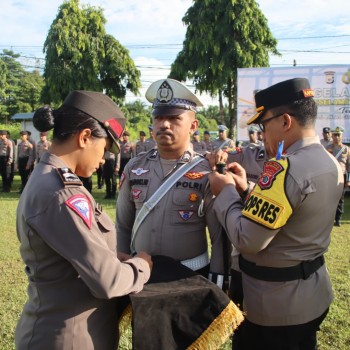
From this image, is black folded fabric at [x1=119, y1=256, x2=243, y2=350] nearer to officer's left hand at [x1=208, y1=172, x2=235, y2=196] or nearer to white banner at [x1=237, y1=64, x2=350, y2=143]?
officer's left hand at [x1=208, y1=172, x2=235, y2=196]

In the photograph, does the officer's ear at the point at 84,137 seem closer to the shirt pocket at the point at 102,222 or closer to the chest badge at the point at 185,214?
the shirt pocket at the point at 102,222

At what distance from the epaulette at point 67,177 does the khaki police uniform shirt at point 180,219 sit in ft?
2.73

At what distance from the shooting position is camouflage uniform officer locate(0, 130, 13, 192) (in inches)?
477

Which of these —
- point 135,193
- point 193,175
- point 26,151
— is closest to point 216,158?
point 193,175

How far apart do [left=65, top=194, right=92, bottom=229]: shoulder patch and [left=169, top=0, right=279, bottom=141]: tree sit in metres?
13.1

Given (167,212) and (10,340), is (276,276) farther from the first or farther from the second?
(10,340)

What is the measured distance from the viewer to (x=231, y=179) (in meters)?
1.95

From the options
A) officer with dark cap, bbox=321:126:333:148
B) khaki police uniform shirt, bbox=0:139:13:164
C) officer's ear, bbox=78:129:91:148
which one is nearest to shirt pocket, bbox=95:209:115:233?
officer's ear, bbox=78:129:91:148

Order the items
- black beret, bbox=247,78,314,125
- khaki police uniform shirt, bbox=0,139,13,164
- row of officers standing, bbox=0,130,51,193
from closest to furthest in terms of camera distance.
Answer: black beret, bbox=247,78,314,125 < row of officers standing, bbox=0,130,51,193 < khaki police uniform shirt, bbox=0,139,13,164

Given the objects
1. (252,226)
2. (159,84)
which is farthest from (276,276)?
(159,84)

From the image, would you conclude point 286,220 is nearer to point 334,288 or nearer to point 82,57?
point 334,288

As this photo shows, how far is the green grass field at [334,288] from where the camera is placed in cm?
317

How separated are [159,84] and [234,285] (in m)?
1.38

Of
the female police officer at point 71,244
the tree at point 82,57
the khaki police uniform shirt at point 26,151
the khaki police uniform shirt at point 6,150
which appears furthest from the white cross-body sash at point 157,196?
the tree at point 82,57
